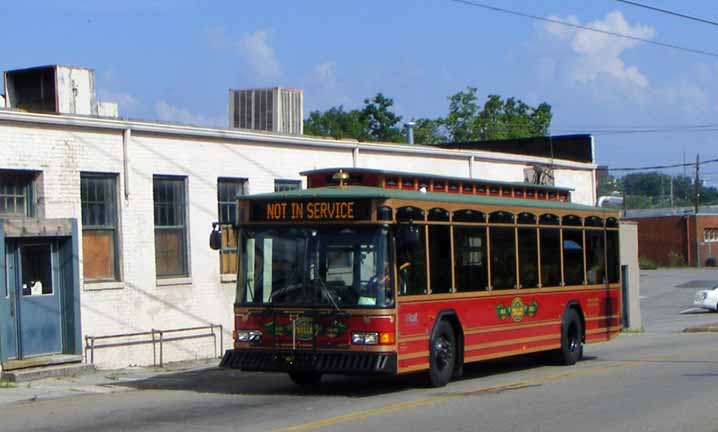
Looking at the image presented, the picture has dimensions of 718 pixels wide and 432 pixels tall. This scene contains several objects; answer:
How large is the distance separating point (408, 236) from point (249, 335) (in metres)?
2.68

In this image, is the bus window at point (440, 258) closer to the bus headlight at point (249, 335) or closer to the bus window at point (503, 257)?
the bus window at point (503, 257)

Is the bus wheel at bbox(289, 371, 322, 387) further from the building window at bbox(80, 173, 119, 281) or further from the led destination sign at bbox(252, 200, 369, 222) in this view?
the building window at bbox(80, 173, 119, 281)

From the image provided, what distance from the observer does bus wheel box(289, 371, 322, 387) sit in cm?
1677

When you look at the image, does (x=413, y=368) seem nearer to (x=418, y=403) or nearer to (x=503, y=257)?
(x=418, y=403)

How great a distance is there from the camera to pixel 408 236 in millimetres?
14953

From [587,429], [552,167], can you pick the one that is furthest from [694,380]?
[552,167]

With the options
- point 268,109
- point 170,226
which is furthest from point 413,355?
point 268,109

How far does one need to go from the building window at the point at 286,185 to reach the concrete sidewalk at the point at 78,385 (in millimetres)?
5346

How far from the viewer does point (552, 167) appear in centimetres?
3556

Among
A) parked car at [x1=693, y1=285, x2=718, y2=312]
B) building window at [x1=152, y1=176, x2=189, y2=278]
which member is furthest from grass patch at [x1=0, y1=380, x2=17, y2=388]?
parked car at [x1=693, y1=285, x2=718, y2=312]

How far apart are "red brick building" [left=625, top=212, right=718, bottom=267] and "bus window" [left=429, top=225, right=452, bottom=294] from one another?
3131 inches

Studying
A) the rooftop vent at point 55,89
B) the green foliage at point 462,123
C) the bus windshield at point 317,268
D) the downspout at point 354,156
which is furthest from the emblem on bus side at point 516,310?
the green foliage at point 462,123

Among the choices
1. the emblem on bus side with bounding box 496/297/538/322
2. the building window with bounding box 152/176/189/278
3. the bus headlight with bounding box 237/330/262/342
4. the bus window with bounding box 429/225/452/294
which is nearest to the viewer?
the bus headlight with bounding box 237/330/262/342

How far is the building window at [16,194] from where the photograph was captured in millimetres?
19516
